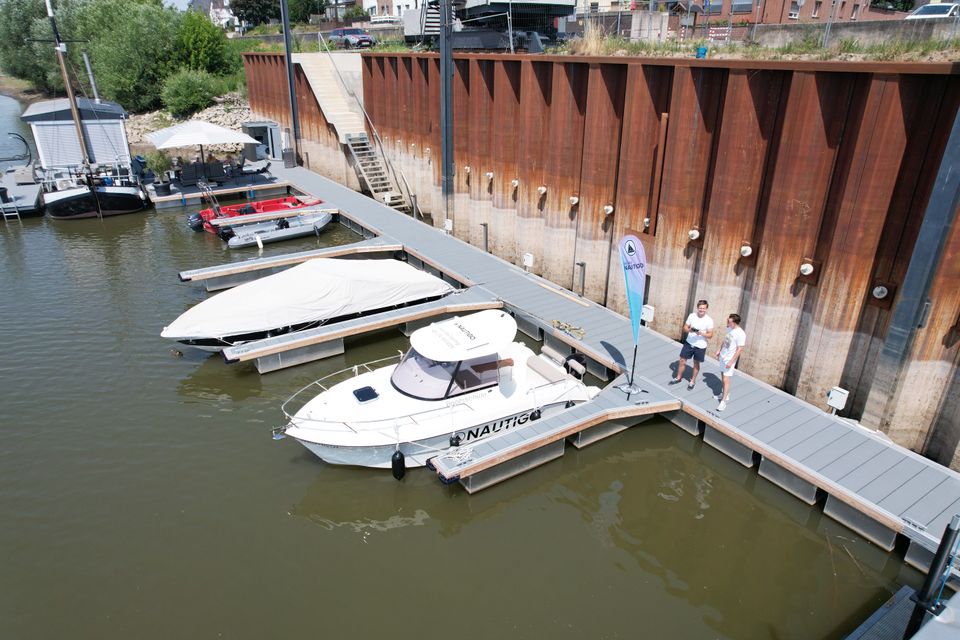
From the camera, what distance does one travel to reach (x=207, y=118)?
47.1m

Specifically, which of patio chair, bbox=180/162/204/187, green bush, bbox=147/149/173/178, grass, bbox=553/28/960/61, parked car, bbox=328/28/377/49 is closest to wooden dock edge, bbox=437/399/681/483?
grass, bbox=553/28/960/61

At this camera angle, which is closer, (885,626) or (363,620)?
(885,626)

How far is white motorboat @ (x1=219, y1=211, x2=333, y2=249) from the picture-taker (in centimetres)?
2270

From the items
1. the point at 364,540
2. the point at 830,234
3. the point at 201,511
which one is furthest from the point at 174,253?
the point at 830,234

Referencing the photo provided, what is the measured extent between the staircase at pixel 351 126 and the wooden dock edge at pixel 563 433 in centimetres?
1716

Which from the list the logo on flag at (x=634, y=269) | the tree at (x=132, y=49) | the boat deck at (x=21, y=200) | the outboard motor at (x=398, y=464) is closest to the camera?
the outboard motor at (x=398, y=464)

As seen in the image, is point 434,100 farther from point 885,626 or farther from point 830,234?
point 885,626

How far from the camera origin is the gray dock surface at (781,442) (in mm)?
9172

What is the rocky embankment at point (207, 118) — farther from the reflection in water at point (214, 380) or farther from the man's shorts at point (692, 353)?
the man's shorts at point (692, 353)

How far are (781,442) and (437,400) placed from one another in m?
6.10

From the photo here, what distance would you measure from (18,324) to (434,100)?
14.6 m

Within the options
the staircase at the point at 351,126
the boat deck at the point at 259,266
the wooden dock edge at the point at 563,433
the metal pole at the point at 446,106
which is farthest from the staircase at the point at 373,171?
the wooden dock edge at the point at 563,433

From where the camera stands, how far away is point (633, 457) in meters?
11.5

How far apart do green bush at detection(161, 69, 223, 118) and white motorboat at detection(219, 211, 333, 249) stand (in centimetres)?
3096
